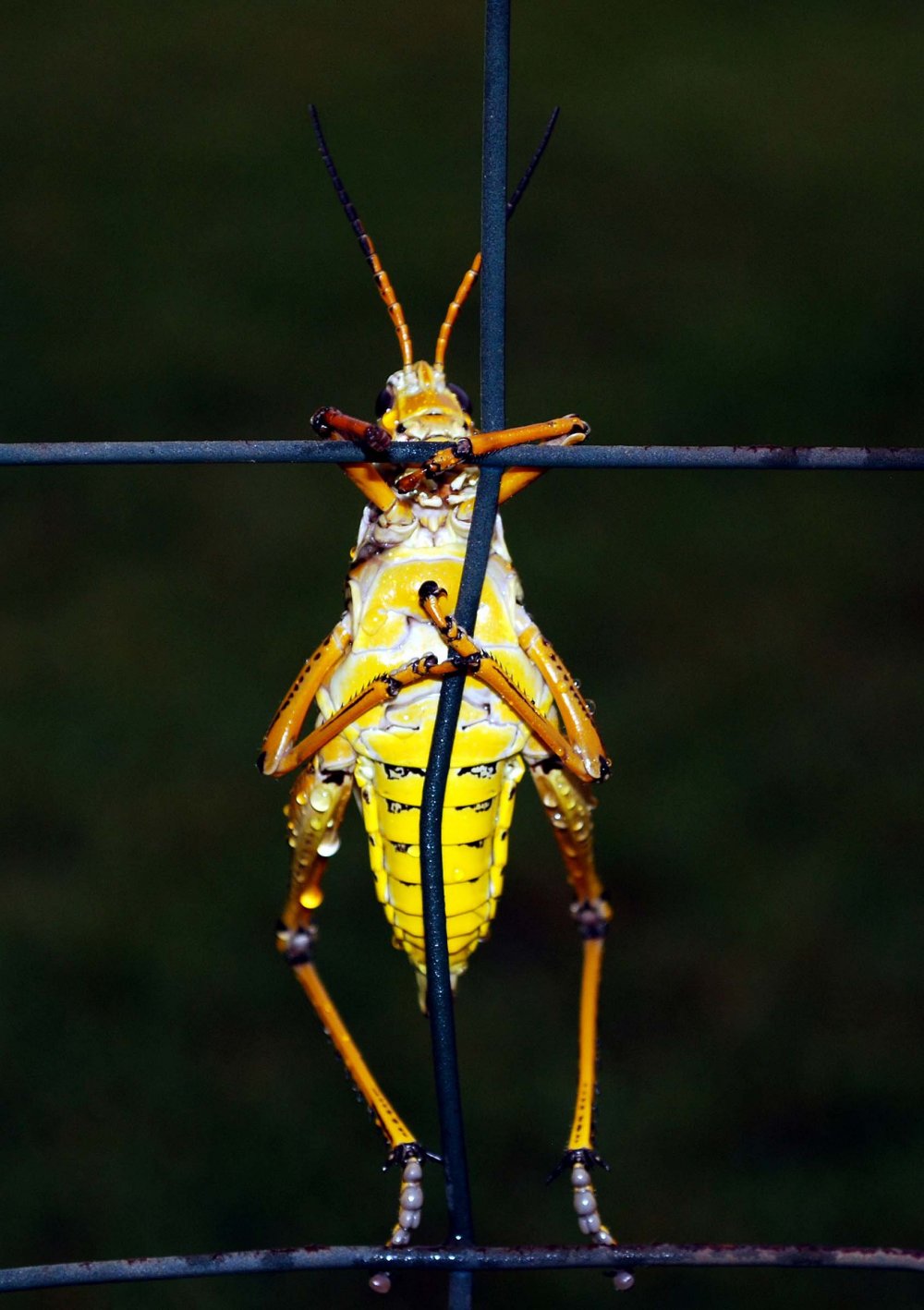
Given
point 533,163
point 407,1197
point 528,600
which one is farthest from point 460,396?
point 528,600

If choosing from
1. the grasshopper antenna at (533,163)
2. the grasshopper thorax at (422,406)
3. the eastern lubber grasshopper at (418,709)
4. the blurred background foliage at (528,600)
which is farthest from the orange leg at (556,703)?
the blurred background foliage at (528,600)

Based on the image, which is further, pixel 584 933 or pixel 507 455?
pixel 584 933

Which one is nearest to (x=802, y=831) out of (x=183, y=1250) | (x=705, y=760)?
(x=705, y=760)

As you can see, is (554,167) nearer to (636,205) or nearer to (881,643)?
(636,205)

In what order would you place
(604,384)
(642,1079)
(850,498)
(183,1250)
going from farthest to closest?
(604,384)
(850,498)
(642,1079)
(183,1250)

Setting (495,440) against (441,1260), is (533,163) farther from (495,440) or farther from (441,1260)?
(441,1260)

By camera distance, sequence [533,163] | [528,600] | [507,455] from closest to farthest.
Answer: [507,455] < [533,163] < [528,600]
